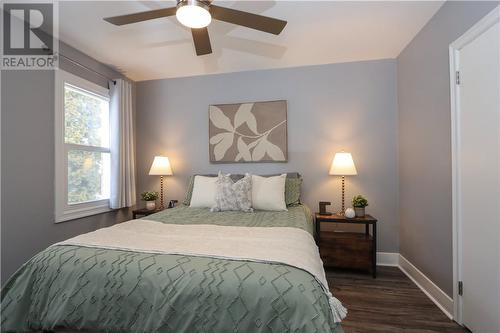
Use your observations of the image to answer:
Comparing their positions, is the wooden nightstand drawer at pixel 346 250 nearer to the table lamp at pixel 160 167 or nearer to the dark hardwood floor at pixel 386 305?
the dark hardwood floor at pixel 386 305

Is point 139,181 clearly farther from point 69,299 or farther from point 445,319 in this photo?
point 445,319

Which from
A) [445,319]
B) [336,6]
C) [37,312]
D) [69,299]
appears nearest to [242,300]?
[69,299]

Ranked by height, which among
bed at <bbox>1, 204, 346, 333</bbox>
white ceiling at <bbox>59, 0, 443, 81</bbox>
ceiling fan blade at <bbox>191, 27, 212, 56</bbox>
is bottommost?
bed at <bbox>1, 204, 346, 333</bbox>

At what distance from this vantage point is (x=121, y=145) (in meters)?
3.24

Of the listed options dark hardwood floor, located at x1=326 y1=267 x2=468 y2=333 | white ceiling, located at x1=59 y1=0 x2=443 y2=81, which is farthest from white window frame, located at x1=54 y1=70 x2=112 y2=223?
dark hardwood floor, located at x1=326 y1=267 x2=468 y2=333

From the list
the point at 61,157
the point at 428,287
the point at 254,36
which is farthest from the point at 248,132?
the point at 428,287

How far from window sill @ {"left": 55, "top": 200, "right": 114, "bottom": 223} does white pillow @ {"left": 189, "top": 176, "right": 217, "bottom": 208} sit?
1.25m

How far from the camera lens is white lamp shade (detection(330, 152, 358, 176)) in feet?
9.11

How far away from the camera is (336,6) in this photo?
2.02 meters

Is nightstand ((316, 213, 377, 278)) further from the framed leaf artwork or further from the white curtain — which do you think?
the white curtain

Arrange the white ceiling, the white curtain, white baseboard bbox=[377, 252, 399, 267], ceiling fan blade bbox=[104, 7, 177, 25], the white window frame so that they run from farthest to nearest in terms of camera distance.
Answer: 1. the white curtain
2. white baseboard bbox=[377, 252, 399, 267]
3. the white window frame
4. the white ceiling
5. ceiling fan blade bbox=[104, 7, 177, 25]

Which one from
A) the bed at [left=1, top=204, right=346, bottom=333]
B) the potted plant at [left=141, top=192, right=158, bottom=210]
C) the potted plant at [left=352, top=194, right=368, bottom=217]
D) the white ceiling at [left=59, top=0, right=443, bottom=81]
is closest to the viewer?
the bed at [left=1, top=204, right=346, bottom=333]

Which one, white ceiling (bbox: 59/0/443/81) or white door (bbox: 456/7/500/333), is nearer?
white door (bbox: 456/7/500/333)

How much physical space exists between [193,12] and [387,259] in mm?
3295
